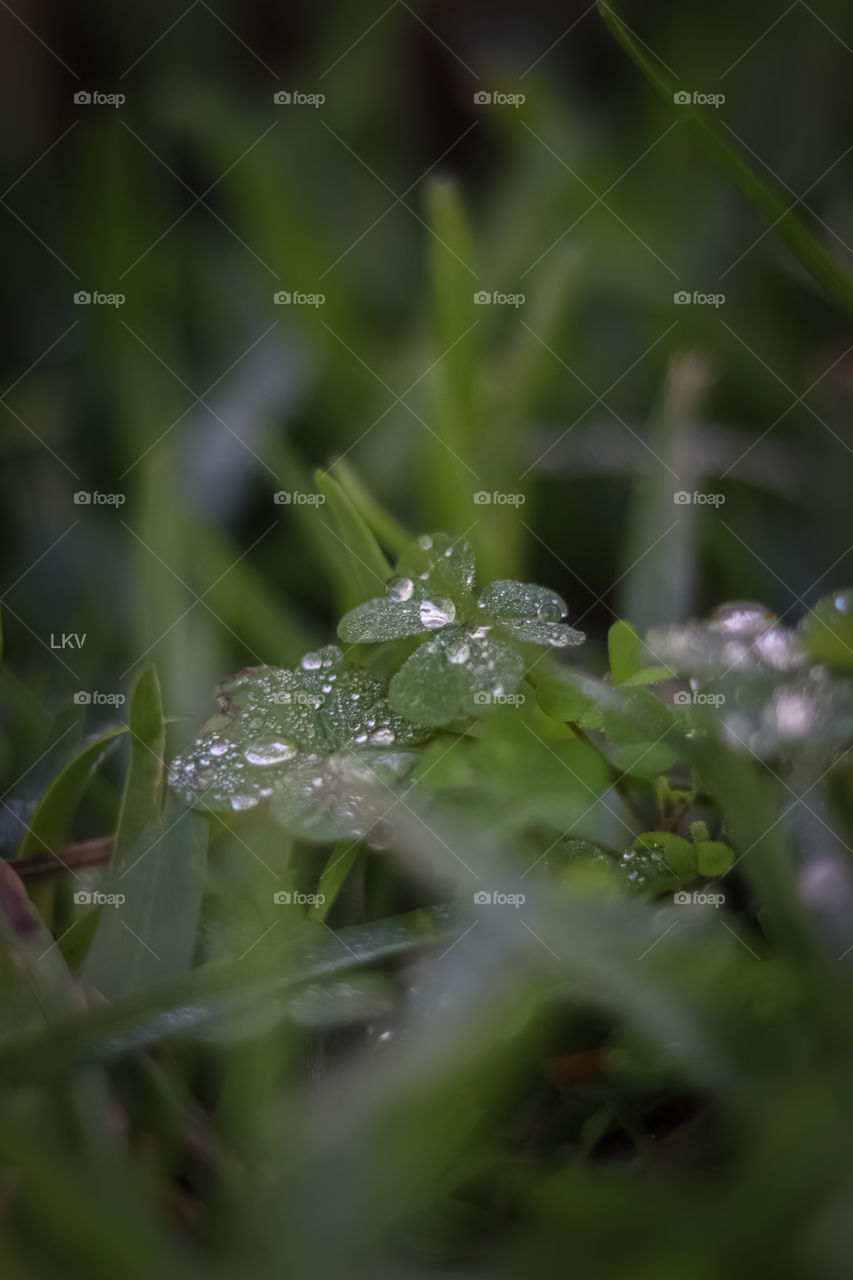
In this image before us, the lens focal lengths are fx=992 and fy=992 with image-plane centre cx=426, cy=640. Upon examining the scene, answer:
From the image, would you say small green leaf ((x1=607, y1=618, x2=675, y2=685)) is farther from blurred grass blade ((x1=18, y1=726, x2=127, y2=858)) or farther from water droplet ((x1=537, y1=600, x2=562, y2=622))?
blurred grass blade ((x1=18, y1=726, x2=127, y2=858))

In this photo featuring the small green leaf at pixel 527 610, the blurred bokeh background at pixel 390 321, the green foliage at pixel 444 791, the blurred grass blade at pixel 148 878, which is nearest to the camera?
the green foliage at pixel 444 791

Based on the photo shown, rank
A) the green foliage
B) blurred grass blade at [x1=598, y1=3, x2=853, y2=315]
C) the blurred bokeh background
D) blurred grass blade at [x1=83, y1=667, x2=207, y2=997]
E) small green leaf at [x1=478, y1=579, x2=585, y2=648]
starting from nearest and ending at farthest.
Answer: the green foliage → blurred grass blade at [x1=83, y1=667, x2=207, y2=997] → small green leaf at [x1=478, y1=579, x2=585, y2=648] → blurred grass blade at [x1=598, y1=3, x2=853, y2=315] → the blurred bokeh background

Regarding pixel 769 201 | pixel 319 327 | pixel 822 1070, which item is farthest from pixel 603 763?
pixel 319 327

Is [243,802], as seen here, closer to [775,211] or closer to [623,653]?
[623,653]

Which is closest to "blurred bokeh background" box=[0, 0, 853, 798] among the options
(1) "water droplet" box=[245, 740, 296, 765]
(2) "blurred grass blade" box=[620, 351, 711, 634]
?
(2) "blurred grass blade" box=[620, 351, 711, 634]

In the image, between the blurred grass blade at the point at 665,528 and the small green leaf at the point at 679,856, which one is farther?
the blurred grass blade at the point at 665,528

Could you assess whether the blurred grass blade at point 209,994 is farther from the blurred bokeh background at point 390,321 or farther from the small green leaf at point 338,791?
the blurred bokeh background at point 390,321

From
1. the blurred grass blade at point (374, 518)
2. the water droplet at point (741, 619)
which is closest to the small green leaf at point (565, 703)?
the water droplet at point (741, 619)
